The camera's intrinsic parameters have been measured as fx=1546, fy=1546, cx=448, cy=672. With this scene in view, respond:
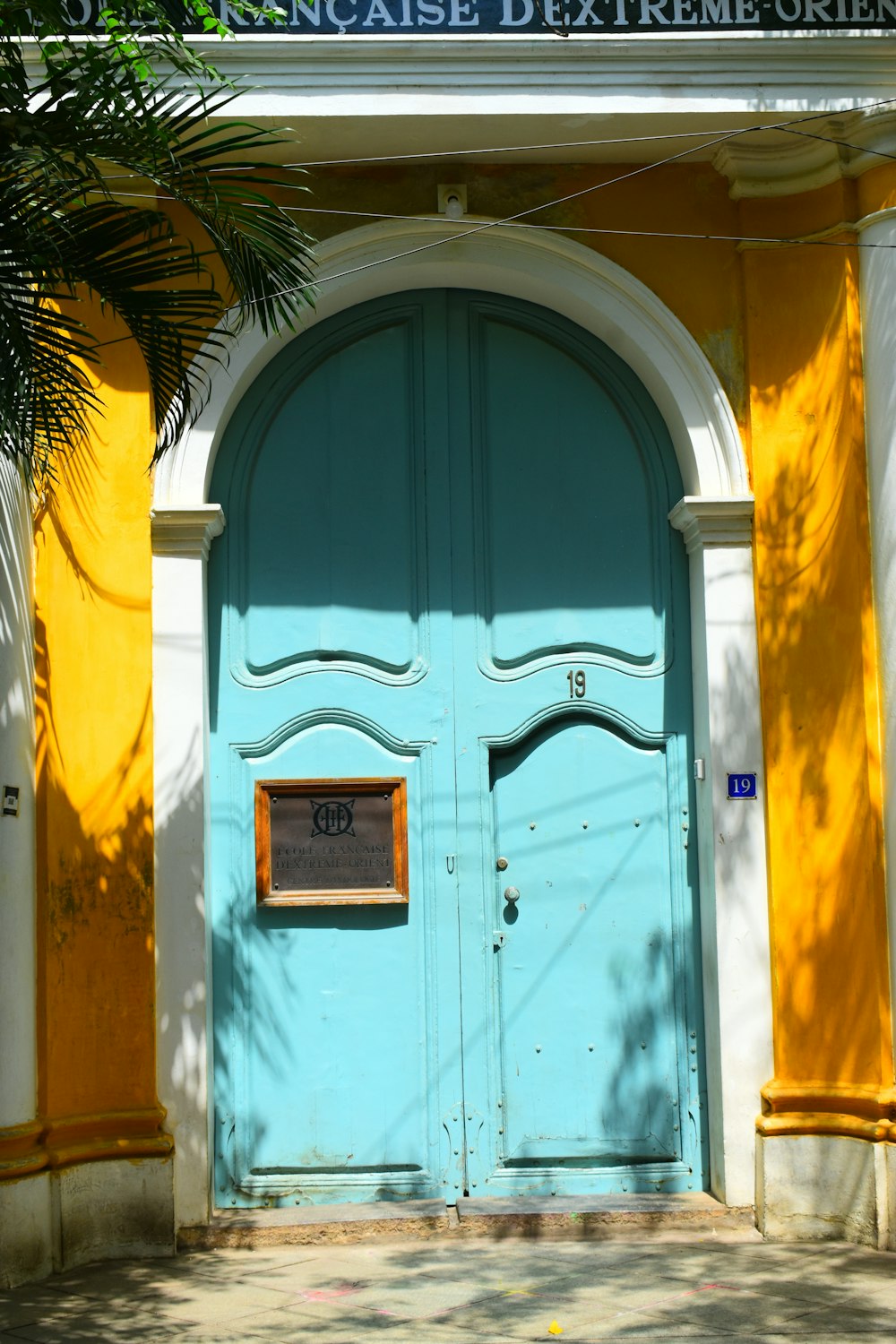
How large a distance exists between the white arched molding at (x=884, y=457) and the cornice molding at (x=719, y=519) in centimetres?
55

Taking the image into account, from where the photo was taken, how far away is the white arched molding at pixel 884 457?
262 inches

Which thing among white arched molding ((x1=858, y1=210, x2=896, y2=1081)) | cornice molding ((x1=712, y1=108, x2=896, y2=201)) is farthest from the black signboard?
white arched molding ((x1=858, y1=210, x2=896, y2=1081))

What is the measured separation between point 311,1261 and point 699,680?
3.00 metres

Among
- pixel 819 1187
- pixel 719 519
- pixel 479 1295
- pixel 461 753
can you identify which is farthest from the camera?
pixel 461 753

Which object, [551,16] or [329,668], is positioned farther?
[329,668]

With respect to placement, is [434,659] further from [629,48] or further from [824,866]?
[629,48]

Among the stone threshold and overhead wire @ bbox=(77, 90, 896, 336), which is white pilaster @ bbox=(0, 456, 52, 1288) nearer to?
the stone threshold

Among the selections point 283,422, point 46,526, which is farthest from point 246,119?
point 46,526

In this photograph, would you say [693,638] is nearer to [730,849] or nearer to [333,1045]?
[730,849]

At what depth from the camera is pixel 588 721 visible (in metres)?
7.14

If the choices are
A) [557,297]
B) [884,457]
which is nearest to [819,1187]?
[884,457]

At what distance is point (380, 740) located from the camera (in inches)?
277

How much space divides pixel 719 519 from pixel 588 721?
1098 mm

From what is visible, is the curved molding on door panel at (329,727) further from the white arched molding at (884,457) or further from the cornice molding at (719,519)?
the white arched molding at (884,457)
